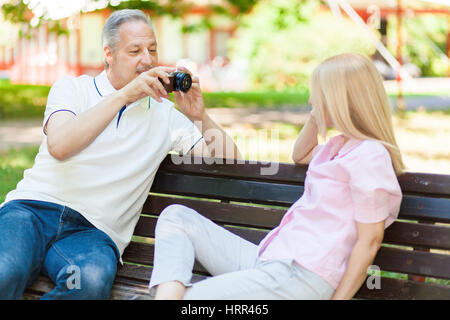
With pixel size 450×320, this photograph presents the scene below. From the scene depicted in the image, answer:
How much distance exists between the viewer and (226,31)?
24422mm

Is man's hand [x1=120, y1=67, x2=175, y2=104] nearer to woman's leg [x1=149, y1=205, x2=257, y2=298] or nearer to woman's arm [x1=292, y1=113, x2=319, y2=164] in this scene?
woman's leg [x1=149, y1=205, x2=257, y2=298]

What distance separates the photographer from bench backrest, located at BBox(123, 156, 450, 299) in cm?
279

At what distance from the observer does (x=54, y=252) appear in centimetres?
288

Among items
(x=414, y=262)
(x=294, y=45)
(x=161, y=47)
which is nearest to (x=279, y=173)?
(x=414, y=262)

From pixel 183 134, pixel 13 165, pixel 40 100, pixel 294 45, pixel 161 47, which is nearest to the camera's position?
pixel 183 134

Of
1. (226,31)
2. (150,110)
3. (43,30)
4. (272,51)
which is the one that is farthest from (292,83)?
(150,110)

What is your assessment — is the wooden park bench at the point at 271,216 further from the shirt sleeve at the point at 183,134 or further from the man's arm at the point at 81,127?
the man's arm at the point at 81,127

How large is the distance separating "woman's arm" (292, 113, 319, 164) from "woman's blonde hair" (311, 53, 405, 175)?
1.19 feet

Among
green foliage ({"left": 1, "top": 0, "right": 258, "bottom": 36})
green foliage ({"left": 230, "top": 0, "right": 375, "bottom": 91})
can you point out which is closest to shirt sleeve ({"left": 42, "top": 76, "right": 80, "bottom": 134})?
green foliage ({"left": 1, "top": 0, "right": 258, "bottom": 36})

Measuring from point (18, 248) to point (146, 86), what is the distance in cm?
90

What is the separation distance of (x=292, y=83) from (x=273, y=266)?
16.0 m

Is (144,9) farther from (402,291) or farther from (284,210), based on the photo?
(402,291)
